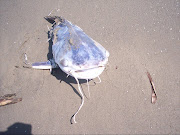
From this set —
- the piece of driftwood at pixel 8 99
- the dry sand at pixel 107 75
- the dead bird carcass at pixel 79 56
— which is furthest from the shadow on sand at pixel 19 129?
the dead bird carcass at pixel 79 56

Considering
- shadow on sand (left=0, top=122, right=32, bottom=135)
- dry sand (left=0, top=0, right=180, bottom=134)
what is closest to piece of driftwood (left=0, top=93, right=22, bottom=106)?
dry sand (left=0, top=0, right=180, bottom=134)

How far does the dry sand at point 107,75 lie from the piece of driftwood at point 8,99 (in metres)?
0.09

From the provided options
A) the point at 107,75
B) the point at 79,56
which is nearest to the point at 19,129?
the point at 79,56

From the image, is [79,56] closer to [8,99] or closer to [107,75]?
[107,75]

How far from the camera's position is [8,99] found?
2973mm

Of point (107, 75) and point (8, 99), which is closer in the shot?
point (8, 99)

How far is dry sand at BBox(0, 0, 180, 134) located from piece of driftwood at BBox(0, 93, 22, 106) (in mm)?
95

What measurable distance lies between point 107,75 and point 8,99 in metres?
2.11

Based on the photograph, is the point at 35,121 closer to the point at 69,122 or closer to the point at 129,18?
the point at 69,122

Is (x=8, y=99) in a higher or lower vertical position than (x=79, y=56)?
lower

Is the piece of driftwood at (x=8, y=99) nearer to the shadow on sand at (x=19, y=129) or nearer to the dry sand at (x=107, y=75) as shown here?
the dry sand at (x=107, y=75)

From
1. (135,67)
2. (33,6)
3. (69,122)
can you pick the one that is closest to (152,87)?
(135,67)

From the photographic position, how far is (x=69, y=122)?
2.76 m

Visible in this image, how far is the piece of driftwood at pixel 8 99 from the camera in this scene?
2908 mm
